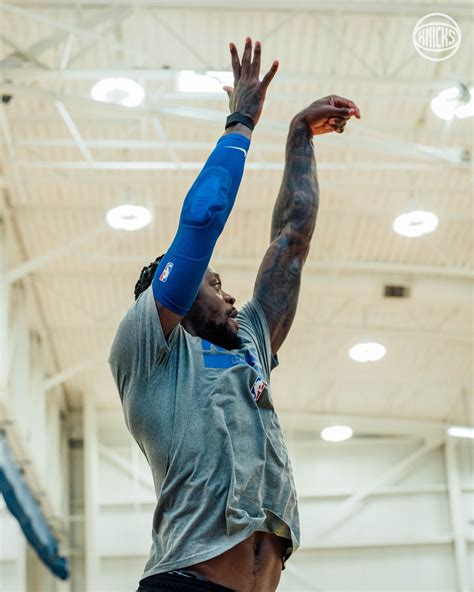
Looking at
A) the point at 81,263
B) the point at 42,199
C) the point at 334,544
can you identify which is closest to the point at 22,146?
the point at 42,199

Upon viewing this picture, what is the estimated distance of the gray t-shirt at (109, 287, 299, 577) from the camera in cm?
366

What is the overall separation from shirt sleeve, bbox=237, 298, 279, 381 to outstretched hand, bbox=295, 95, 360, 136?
0.71 m

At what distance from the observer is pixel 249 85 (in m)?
4.14

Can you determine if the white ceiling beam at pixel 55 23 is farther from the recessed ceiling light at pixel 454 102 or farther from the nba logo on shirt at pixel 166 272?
the nba logo on shirt at pixel 166 272

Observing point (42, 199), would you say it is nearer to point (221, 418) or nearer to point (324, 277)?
point (324, 277)

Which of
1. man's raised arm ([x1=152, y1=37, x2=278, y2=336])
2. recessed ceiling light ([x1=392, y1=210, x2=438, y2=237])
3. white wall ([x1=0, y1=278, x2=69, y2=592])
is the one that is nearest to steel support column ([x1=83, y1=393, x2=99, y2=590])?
white wall ([x1=0, y1=278, x2=69, y2=592])

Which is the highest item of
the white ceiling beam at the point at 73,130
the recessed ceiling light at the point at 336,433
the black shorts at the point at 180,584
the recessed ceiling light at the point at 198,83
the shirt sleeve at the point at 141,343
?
the recessed ceiling light at the point at 198,83

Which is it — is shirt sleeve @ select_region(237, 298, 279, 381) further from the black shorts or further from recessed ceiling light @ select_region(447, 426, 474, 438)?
recessed ceiling light @ select_region(447, 426, 474, 438)

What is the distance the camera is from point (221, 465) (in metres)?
3.71

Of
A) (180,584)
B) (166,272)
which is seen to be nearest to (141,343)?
(166,272)

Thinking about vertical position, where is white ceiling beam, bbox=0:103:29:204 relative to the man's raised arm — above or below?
above

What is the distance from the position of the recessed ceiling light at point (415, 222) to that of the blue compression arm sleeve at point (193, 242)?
13.8 meters

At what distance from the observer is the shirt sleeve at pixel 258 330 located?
4234 mm

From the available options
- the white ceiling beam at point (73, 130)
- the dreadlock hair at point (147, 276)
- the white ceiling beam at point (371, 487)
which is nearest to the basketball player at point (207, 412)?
the dreadlock hair at point (147, 276)
